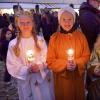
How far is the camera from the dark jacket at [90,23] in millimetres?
5328

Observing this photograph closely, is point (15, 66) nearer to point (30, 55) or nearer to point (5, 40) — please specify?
point (30, 55)

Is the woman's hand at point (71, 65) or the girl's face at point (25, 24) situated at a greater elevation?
the girl's face at point (25, 24)

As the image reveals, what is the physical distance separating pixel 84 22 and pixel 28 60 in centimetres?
113

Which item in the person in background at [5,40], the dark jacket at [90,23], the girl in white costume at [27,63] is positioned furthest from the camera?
the person in background at [5,40]

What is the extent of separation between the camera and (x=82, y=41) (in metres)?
5.02

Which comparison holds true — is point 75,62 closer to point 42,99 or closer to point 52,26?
point 42,99

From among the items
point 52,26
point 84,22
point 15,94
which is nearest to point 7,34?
point 15,94

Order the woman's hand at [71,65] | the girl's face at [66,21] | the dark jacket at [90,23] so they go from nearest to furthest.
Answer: the woman's hand at [71,65] → the girl's face at [66,21] → the dark jacket at [90,23]

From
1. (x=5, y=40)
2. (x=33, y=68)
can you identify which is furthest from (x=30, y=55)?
(x=5, y=40)

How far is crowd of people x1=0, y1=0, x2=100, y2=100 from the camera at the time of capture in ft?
16.3

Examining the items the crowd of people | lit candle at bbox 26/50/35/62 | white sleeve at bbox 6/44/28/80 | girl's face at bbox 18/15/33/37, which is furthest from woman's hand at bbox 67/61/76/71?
girl's face at bbox 18/15/33/37

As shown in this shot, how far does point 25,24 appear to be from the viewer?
5121 mm

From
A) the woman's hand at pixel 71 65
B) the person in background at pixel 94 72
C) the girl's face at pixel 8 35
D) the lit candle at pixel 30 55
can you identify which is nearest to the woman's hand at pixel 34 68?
the lit candle at pixel 30 55

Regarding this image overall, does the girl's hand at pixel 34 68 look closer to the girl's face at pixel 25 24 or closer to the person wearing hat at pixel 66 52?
the person wearing hat at pixel 66 52
